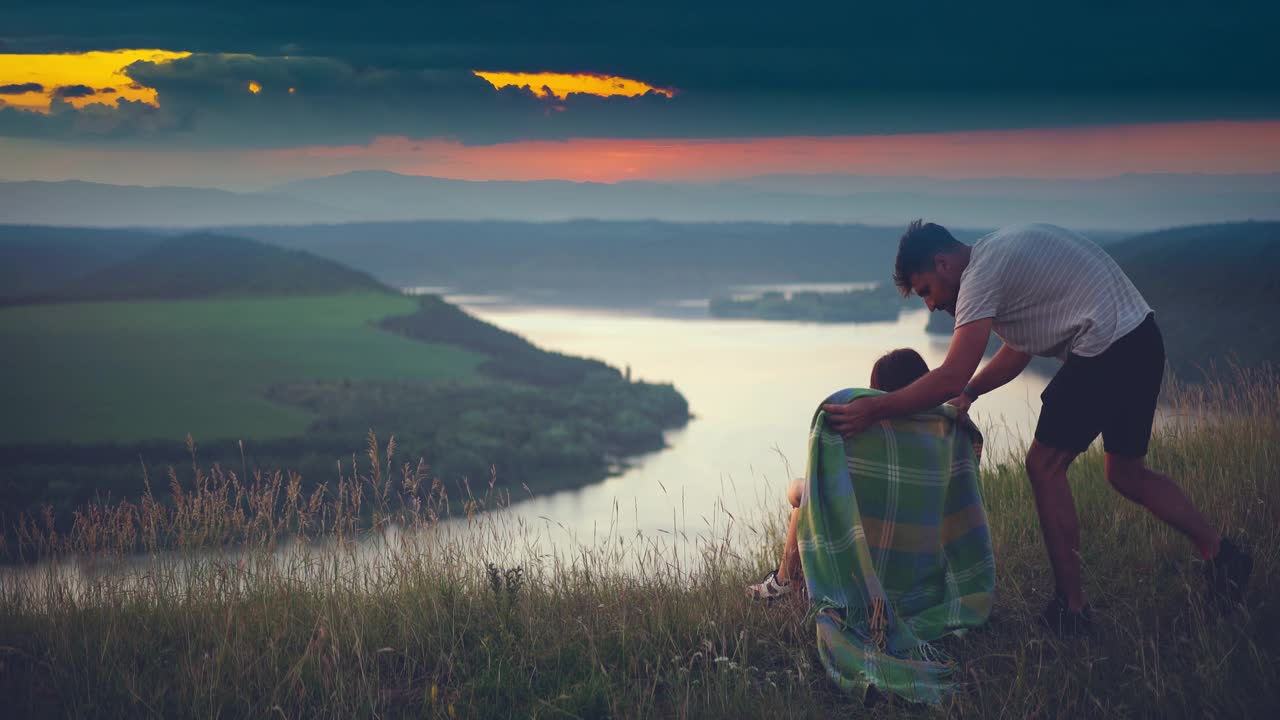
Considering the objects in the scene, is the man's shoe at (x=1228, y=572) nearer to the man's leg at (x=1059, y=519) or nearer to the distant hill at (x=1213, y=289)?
the man's leg at (x=1059, y=519)

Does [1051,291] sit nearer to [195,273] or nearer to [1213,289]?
[1213,289]

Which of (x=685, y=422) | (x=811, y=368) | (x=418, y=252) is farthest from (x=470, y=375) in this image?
(x=418, y=252)

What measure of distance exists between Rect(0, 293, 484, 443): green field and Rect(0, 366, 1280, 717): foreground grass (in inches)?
2770

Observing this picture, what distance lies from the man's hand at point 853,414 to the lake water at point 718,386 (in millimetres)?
1482

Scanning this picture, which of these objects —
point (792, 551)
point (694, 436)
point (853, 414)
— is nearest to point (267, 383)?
point (694, 436)

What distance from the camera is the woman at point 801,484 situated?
3.60m

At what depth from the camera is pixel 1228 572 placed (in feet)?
12.0

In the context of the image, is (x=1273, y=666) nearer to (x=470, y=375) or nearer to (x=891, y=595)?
(x=891, y=595)

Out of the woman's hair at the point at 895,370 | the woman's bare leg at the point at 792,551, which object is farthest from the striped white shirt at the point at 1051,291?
the woman's bare leg at the point at 792,551

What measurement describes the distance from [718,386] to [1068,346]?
104m

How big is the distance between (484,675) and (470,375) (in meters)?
98.1

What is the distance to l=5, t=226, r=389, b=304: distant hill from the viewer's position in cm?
11462

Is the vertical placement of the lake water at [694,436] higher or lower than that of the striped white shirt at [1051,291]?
lower

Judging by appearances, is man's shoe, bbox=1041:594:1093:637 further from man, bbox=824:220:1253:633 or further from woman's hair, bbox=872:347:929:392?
woman's hair, bbox=872:347:929:392
